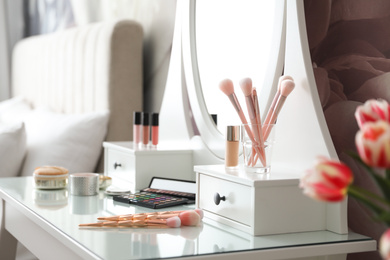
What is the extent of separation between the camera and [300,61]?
44.9 inches

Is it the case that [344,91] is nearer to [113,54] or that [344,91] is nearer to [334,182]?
[334,182]

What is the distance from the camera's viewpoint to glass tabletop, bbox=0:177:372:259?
36.9 inches

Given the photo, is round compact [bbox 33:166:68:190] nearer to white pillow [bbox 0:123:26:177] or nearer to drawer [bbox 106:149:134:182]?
drawer [bbox 106:149:134:182]

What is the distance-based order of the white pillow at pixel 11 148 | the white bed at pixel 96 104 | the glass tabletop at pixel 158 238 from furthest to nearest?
the white bed at pixel 96 104 → the white pillow at pixel 11 148 → the glass tabletop at pixel 158 238

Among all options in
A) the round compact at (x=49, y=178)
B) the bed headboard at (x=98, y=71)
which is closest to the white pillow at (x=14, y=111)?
the bed headboard at (x=98, y=71)

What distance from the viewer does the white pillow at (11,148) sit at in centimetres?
217

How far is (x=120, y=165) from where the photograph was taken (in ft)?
5.65

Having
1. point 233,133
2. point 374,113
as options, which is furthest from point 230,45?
point 374,113

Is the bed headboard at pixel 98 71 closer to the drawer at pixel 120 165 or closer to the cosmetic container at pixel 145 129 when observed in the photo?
the drawer at pixel 120 165

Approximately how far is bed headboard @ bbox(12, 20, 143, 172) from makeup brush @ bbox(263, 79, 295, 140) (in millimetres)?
1235

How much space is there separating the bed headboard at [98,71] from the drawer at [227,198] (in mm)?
1124

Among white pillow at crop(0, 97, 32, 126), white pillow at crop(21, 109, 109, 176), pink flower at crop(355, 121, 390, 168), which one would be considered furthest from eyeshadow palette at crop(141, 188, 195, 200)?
white pillow at crop(0, 97, 32, 126)

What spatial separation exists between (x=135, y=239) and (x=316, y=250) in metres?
0.33

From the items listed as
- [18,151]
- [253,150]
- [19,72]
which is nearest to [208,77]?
[253,150]
